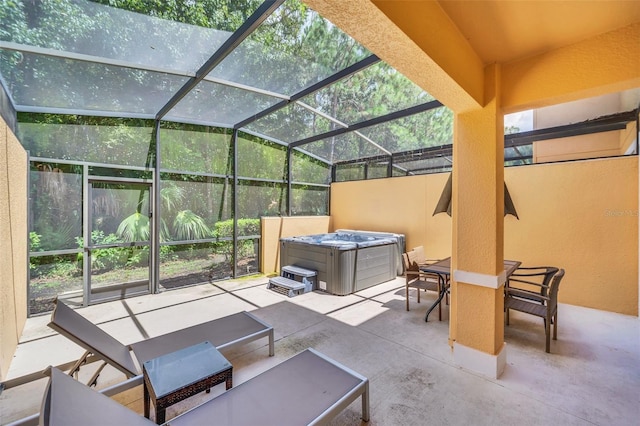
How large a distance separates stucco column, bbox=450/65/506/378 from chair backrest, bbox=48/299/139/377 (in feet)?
9.51

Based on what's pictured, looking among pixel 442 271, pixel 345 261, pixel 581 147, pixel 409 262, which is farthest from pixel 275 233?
pixel 581 147

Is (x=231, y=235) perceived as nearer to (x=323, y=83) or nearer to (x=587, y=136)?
(x=323, y=83)

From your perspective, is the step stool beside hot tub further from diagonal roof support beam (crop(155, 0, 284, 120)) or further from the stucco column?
diagonal roof support beam (crop(155, 0, 284, 120))

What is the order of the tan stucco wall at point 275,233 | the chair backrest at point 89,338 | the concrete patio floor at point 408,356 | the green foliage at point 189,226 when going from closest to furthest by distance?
the chair backrest at point 89,338, the concrete patio floor at point 408,356, the green foliage at point 189,226, the tan stucco wall at point 275,233

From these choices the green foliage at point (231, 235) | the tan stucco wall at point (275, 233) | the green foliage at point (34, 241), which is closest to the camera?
the green foliage at point (34, 241)

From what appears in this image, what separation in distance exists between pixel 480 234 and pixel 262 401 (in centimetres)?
228

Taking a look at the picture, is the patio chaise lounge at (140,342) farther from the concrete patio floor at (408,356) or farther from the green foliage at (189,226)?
the green foliage at (189,226)

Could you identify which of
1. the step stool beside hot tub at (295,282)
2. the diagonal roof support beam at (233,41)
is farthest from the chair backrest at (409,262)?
the diagonal roof support beam at (233,41)

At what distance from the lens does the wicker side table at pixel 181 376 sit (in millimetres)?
1674

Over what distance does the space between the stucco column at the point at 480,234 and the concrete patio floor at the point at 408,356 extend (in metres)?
0.27

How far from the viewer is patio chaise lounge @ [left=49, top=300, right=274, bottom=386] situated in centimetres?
197

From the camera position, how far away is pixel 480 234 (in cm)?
253

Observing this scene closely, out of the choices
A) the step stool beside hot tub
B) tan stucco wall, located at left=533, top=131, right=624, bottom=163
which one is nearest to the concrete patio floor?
the step stool beside hot tub

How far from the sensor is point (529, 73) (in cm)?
235
